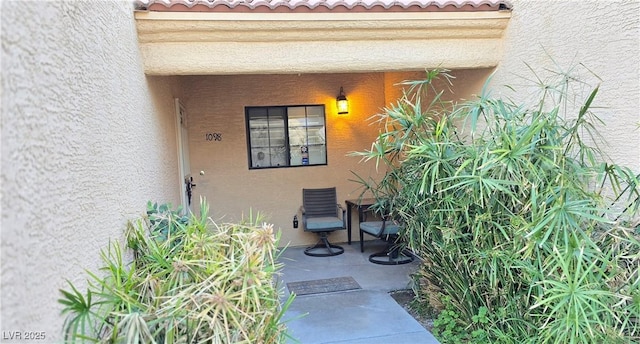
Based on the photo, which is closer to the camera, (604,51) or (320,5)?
(604,51)

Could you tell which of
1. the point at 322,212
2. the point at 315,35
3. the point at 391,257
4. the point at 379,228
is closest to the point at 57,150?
the point at 315,35

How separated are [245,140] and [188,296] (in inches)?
207

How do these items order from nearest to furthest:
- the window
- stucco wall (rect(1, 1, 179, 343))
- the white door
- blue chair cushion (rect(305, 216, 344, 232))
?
stucco wall (rect(1, 1, 179, 343)) → the white door → blue chair cushion (rect(305, 216, 344, 232)) → the window

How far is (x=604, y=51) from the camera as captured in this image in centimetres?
290

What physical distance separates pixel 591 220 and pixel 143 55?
396 centimetres

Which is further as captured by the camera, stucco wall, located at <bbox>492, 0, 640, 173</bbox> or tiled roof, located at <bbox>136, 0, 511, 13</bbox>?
tiled roof, located at <bbox>136, 0, 511, 13</bbox>

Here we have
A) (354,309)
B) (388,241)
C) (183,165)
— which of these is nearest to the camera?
(354,309)

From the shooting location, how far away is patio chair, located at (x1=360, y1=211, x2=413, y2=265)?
600 cm

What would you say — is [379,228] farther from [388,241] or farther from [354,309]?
[354,309]

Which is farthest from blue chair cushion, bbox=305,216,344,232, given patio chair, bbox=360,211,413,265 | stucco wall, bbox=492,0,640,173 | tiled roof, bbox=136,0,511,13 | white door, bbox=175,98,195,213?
stucco wall, bbox=492,0,640,173

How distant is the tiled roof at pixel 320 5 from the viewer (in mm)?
3508

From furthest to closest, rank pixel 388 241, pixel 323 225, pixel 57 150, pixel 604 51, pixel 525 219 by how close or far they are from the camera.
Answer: pixel 323 225, pixel 388 241, pixel 604 51, pixel 525 219, pixel 57 150

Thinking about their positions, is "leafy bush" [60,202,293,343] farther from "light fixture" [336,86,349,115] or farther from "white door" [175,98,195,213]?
"light fixture" [336,86,349,115]

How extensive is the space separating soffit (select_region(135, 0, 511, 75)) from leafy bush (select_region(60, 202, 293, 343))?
2.02 m
